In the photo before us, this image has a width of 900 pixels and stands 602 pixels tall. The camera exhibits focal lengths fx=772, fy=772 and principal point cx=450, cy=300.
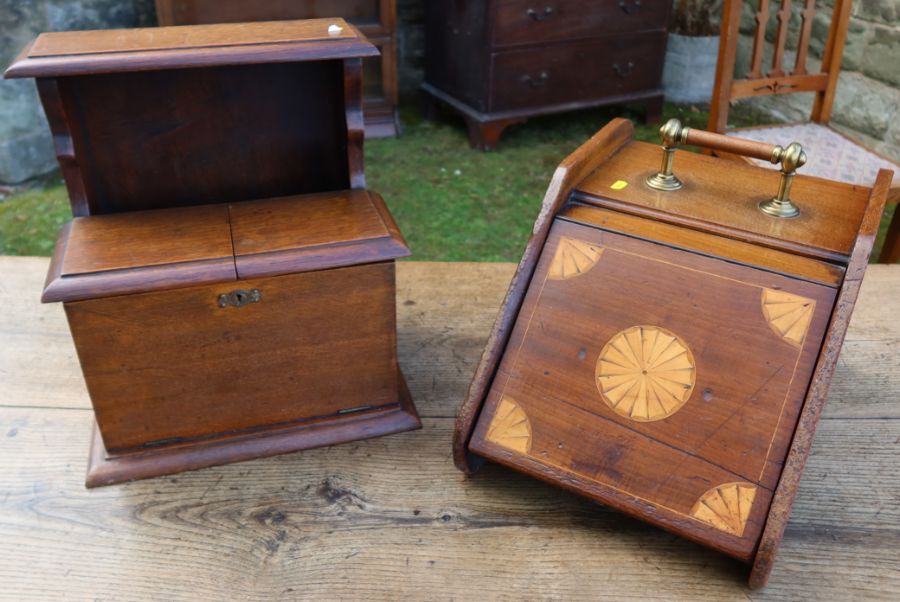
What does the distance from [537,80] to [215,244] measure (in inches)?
101

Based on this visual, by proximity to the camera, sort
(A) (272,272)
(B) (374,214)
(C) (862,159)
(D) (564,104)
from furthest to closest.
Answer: (D) (564,104)
(C) (862,159)
(B) (374,214)
(A) (272,272)

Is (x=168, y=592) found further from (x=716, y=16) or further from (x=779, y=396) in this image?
(x=716, y=16)

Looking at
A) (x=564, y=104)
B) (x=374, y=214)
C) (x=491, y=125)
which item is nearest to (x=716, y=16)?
(x=564, y=104)

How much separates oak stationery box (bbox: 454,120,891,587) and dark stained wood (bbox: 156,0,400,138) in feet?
7.39

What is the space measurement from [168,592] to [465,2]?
2.86 meters

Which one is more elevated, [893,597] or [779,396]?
[779,396]

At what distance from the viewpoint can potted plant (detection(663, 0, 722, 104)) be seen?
3.89m

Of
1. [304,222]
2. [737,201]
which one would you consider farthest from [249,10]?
[737,201]

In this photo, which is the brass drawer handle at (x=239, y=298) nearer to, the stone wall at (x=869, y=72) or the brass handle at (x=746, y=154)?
the brass handle at (x=746, y=154)

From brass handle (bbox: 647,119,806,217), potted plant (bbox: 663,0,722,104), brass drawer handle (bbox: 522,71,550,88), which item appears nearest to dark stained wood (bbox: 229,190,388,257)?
brass handle (bbox: 647,119,806,217)

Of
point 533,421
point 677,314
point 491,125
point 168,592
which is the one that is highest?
point 677,314

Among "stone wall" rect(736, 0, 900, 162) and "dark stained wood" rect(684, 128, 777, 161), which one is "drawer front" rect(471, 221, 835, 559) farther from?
"stone wall" rect(736, 0, 900, 162)

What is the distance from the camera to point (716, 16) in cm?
389

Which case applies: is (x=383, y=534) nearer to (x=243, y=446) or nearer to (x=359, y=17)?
(x=243, y=446)
